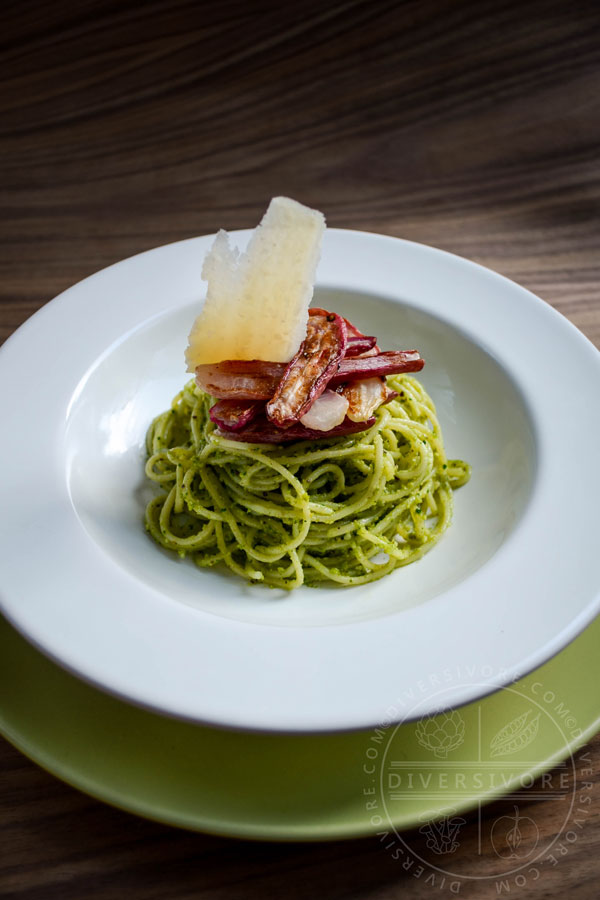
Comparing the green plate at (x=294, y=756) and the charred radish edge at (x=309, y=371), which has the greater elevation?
the charred radish edge at (x=309, y=371)

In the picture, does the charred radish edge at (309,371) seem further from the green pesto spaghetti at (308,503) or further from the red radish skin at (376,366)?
the green pesto spaghetti at (308,503)

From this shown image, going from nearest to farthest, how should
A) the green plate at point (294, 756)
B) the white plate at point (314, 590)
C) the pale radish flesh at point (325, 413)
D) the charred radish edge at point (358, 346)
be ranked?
the green plate at point (294, 756), the white plate at point (314, 590), the pale radish flesh at point (325, 413), the charred radish edge at point (358, 346)

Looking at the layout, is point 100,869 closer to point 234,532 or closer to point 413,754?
point 413,754

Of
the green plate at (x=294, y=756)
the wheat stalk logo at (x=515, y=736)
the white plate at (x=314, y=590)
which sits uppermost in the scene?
the white plate at (x=314, y=590)

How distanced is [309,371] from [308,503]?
0.54 metres

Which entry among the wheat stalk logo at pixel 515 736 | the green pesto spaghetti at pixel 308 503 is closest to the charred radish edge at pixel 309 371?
the green pesto spaghetti at pixel 308 503

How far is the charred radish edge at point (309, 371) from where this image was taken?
315 centimetres

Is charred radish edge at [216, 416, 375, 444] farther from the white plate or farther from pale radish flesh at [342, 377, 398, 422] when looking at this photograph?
the white plate

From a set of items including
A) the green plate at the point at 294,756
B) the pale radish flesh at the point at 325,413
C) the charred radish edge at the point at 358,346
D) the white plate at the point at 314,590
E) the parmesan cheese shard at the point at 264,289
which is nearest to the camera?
the green plate at the point at 294,756

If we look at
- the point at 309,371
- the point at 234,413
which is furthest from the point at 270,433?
the point at 309,371

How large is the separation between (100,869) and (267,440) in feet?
5.16

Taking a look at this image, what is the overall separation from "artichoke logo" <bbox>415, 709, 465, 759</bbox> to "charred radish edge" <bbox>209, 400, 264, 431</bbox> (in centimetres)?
124

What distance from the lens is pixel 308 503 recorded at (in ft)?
11.3

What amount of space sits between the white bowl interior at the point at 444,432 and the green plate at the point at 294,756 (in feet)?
1.51
